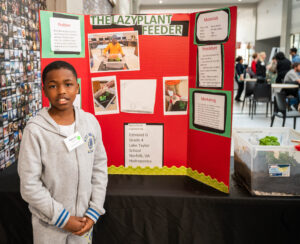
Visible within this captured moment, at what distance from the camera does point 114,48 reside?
1.56 meters

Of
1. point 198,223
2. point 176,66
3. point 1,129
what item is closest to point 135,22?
point 176,66

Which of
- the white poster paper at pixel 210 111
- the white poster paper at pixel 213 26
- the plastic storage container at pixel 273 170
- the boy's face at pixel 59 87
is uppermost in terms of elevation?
the white poster paper at pixel 213 26

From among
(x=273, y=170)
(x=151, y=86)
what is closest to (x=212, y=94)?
(x=151, y=86)

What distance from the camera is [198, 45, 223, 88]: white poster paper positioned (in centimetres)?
138

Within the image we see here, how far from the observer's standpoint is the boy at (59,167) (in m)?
1.07

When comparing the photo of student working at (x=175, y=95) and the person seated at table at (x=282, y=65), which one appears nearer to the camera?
the photo of student working at (x=175, y=95)

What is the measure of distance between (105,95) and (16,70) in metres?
0.57

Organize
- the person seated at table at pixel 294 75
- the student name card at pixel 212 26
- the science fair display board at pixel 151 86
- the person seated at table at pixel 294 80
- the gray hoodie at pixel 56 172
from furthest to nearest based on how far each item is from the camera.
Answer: the person seated at table at pixel 294 75 → the person seated at table at pixel 294 80 → the science fair display board at pixel 151 86 → the student name card at pixel 212 26 → the gray hoodie at pixel 56 172

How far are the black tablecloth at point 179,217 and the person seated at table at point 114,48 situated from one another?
2.32 ft

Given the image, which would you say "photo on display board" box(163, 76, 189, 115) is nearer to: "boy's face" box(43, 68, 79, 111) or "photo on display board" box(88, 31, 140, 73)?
"photo on display board" box(88, 31, 140, 73)

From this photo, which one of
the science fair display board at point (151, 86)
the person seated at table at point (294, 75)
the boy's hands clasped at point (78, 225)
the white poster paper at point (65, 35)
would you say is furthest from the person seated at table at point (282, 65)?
the boy's hands clasped at point (78, 225)

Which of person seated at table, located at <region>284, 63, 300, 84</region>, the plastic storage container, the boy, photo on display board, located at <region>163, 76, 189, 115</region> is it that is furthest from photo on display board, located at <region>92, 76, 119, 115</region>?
person seated at table, located at <region>284, 63, 300, 84</region>

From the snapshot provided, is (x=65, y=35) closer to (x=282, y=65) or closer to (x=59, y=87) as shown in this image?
(x=59, y=87)

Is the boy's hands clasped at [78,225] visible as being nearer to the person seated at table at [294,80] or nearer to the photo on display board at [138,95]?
the photo on display board at [138,95]
